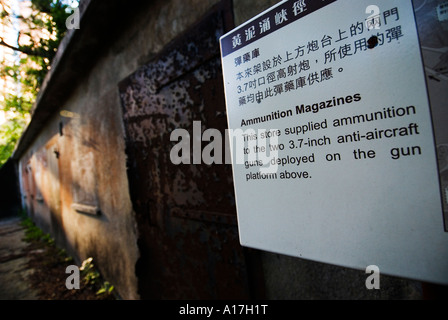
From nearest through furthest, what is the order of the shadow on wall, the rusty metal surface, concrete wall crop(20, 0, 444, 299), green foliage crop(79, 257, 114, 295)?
concrete wall crop(20, 0, 444, 299)
the rusty metal surface
green foliage crop(79, 257, 114, 295)
the shadow on wall

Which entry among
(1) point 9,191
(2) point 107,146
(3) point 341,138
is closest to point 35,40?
(2) point 107,146

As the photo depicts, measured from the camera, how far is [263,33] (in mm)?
746

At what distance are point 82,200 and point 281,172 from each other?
3.45 m

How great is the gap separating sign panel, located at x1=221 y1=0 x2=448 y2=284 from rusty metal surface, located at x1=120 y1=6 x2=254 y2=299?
45 centimetres

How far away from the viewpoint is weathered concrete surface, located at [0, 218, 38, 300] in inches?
119

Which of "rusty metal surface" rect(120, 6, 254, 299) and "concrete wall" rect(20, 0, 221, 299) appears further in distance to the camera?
"concrete wall" rect(20, 0, 221, 299)

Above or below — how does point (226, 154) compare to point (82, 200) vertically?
above

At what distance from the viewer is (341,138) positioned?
60 cm

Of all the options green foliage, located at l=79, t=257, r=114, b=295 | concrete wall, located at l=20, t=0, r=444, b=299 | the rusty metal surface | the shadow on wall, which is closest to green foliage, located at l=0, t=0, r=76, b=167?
concrete wall, located at l=20, t=0, r=444, b=299

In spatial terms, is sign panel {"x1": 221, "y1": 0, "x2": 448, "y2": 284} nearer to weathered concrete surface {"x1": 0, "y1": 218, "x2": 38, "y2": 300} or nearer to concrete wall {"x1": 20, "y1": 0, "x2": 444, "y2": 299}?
concrete wall {"x1": 20, "y1": 0, "x2": 444, "y2": 299}

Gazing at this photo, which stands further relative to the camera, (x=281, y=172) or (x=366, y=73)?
(x=281, y=172)

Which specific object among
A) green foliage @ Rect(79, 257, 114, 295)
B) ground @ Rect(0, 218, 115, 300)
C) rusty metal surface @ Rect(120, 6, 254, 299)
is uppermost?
rusty metal surface @ Rect(120, 6, 254, 299)
